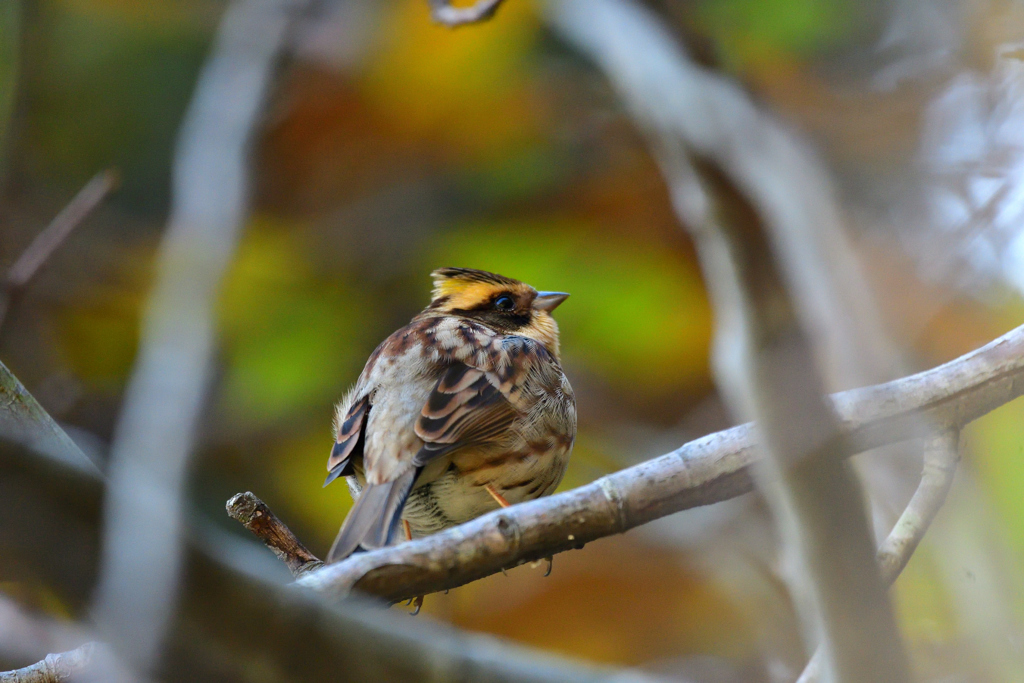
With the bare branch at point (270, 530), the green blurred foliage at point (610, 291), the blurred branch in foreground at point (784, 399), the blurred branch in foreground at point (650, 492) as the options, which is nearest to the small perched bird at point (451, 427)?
the bare branch at point (270, 530)

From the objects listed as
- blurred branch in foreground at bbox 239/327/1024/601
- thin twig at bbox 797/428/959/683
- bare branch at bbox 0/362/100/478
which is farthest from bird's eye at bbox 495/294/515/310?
bare branch at bbox 0/362/100/478

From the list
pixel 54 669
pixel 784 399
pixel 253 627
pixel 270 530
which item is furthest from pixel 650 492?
pixel 54 669

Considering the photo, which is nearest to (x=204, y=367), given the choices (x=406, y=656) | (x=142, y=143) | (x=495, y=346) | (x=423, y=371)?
(x=423, y=371)

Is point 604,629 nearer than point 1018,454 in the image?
No

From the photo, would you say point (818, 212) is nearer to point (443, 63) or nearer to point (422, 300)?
point (422, 300)

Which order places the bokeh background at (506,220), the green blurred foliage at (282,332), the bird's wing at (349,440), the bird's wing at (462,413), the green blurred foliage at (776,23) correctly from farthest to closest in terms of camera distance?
the green blurred foliage at (776,23) < the green blurred foliage at (282,332) < the bokeh background at (506,220) < the bird's wing at (349,440) < the bird's wing at (462,413)

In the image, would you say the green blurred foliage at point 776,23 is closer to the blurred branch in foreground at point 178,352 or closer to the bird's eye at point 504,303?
the bird's eye at point 504,303

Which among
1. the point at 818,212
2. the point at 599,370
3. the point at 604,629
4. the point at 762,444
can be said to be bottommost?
the point at 604,629
